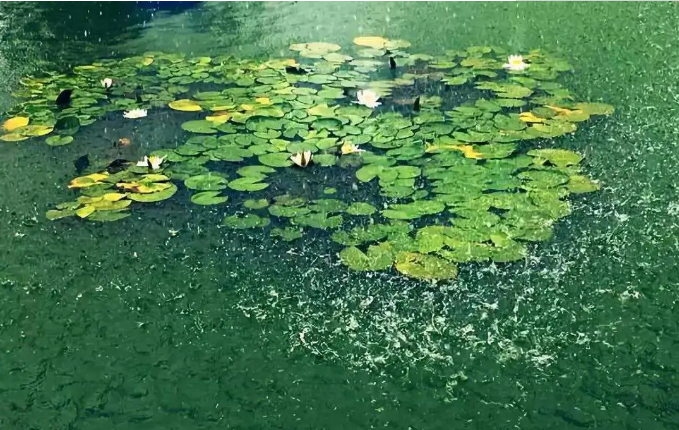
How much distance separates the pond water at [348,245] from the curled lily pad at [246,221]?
0.09ft

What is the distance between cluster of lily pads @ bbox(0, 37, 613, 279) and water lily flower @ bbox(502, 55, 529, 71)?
0.05 ft

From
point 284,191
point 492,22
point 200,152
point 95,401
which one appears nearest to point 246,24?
point 492,22

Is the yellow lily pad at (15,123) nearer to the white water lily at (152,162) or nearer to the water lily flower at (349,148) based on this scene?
the white water lily at (152,162)

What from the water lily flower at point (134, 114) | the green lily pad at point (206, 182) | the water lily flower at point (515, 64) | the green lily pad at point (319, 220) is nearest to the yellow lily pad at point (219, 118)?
the water lily flower at point (134, 114)

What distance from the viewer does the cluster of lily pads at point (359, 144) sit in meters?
3.55

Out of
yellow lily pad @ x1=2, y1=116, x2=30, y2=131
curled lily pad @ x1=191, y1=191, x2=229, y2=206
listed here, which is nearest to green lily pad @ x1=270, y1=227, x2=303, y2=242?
curled lily pad @ x1=191, y1=191, x2=229, y2=206

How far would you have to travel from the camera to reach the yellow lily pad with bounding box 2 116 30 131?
489 centimetres

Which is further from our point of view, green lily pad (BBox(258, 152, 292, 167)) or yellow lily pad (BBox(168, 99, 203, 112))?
yellow lily pad (BBox(168, 99, 203, 112))

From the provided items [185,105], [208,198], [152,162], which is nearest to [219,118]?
[185,105]

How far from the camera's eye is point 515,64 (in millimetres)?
5746

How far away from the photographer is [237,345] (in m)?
2.80

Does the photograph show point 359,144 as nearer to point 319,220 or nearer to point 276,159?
point 276,159

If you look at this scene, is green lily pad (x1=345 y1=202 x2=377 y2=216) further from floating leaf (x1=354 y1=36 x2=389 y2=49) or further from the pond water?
floating leaf (x1=354 y1=36 x2=389 y2=49)

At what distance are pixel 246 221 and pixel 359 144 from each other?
116 centimetres
